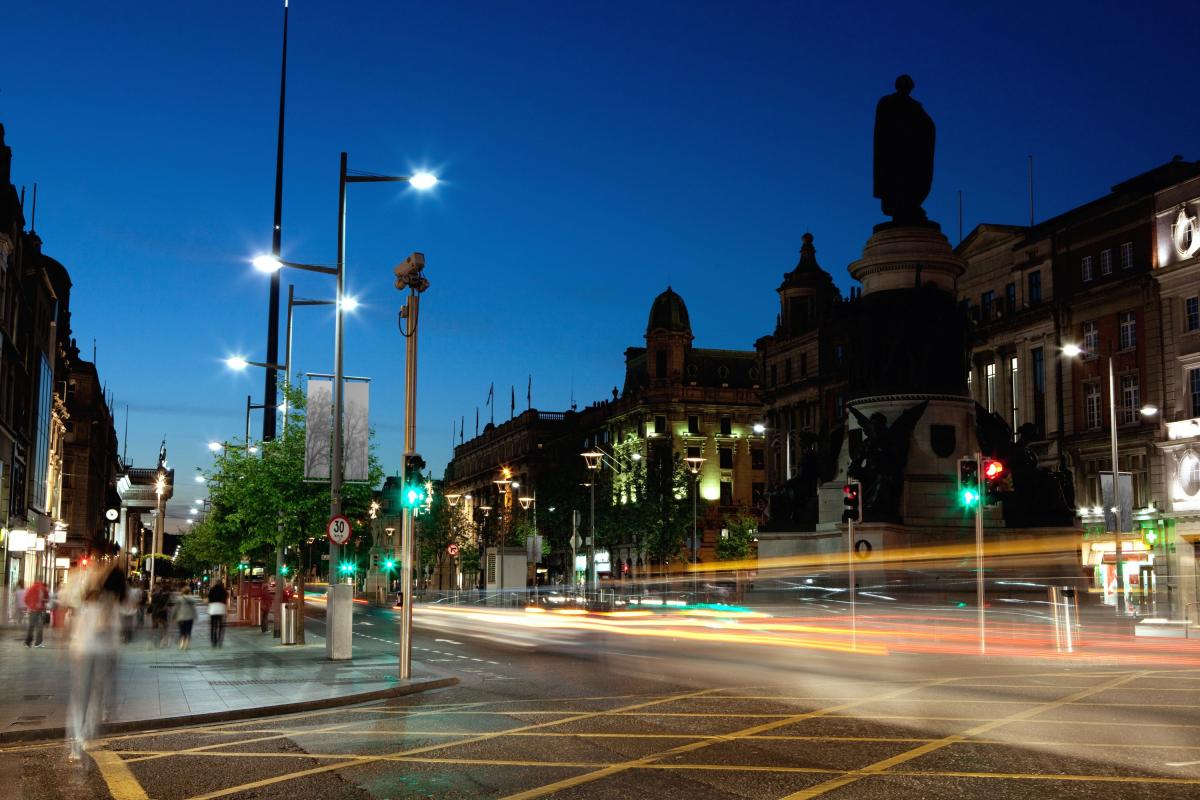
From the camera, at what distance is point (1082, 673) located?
944 inches

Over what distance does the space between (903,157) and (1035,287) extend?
31577mm

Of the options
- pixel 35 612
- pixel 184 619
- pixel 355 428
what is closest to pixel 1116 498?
pixel 355 428

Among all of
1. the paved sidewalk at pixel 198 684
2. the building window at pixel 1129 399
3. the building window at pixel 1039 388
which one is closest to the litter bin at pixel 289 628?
the paved sidewalk at pixel 198 684

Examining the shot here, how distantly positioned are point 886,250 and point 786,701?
28127mm

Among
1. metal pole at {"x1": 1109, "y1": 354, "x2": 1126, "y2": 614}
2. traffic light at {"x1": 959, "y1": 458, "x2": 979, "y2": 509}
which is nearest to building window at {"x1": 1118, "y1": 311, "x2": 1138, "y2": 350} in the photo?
metal pole at {"x1": 1109, "y1": 354, "x2": 1126, "y2": 614}

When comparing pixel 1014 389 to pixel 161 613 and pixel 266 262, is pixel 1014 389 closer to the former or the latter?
pixel 161 613

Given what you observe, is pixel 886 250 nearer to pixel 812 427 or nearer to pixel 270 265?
pixel 270 265

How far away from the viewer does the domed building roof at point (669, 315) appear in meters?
120

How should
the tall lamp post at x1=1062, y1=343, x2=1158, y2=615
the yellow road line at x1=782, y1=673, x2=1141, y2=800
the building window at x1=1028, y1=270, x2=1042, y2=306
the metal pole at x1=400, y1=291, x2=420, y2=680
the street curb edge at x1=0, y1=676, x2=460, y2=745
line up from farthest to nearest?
the building window at x1=1028, y1=270, x2=1042, y2=306
the tall lamp post at x1=1062, y1=343, x2=1158, y2=615
the metal pole at x1=400, y1=291, x2=420, y2=680
the street curb edge at x1=0, y1=676, x2=460, y2=745
the yellow road line at x1=782, y1=673, x2=1141, y2=800

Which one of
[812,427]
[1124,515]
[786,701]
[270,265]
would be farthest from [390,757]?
[812,427]

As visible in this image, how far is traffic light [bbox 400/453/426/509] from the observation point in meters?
22.9

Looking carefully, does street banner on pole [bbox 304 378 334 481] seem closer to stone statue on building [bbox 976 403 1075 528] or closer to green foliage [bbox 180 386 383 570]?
green foliage [bbox 180 386 383 570]

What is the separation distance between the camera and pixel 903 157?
149 ft

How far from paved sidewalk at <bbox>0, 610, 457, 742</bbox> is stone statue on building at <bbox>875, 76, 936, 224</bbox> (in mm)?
25287
